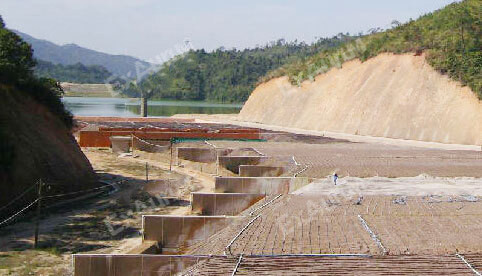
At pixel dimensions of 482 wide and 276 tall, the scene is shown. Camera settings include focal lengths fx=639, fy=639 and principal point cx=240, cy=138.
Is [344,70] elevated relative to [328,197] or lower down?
elevated

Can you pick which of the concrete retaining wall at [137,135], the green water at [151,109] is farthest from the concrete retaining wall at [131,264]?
the green water at [151,109]

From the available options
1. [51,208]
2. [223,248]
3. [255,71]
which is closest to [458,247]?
[223,248]

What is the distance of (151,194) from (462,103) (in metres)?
29.2

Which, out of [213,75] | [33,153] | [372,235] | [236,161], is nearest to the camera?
[372,235]

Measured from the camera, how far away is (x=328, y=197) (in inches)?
784

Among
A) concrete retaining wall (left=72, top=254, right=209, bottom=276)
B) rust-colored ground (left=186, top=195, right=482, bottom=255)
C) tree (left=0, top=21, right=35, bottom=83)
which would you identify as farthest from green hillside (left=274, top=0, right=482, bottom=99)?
concrete retaining wall (left=72, top=254, right=209, bottom=276)

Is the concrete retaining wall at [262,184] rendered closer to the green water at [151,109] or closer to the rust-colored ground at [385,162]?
the rust-colored ground at [385,162]

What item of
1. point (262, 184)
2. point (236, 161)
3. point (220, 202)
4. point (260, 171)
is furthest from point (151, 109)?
point (220, 202)

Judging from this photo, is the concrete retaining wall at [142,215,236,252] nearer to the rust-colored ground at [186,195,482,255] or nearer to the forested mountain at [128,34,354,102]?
the rust-colored ground at [186,195,482,255]

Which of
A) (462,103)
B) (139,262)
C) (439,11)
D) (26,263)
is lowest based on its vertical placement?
(26,263)

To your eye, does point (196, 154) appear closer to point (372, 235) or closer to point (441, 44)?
point (372, 235)

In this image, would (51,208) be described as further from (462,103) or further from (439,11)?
(439,11)

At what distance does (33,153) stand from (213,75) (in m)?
155

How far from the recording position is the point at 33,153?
25.6 meters
